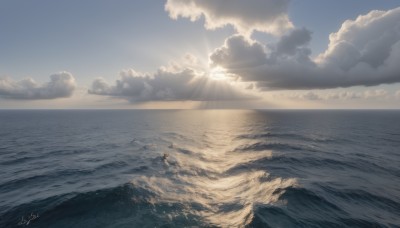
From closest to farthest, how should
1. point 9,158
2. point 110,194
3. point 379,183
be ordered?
point 110,194, point 379,183, point 9,158

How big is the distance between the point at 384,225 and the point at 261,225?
1526 cm

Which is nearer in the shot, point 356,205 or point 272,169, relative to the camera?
point 356,205

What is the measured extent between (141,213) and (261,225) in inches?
599

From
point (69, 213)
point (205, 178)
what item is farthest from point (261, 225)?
point (69, 213)

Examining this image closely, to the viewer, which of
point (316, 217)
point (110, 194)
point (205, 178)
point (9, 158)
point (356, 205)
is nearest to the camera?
point (316, 217)

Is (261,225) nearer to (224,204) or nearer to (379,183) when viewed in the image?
(224,204)

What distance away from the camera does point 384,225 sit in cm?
2372

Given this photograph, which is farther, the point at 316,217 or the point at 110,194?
the point at 110,194

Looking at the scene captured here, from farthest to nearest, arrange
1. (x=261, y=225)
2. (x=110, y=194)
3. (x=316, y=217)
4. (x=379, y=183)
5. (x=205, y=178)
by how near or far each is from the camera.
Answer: (x=205, y=178), (x=379, y=183), (x=110, y=194), (x=316, y=217), (x=261, y=225)

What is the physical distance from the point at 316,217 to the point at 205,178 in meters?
20.7

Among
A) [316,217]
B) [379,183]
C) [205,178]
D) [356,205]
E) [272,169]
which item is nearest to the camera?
[316,217]

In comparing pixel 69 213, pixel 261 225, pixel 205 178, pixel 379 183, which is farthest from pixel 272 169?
pixel 69 213

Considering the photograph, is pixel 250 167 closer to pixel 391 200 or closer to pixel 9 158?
pixel 391 200

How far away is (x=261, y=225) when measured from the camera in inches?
899
